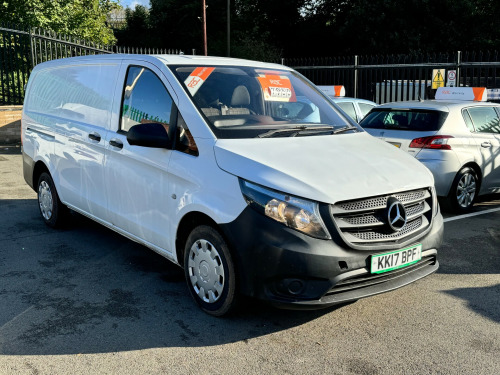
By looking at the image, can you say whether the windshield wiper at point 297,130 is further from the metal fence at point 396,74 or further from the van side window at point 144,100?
the metal fence at point 396,74

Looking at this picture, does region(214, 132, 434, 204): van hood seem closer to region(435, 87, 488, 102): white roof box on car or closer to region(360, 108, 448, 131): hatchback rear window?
region(360, 108, 448, 131): hatchback rear window

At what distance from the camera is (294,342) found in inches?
143

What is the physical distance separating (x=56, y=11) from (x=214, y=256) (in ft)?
75.2

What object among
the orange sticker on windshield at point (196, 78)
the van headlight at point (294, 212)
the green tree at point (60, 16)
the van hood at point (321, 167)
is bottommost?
the van headlight at point (294, 212)

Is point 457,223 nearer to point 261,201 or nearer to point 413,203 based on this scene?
point 413,203

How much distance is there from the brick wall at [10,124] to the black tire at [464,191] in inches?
431

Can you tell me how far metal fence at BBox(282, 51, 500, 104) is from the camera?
572 inches

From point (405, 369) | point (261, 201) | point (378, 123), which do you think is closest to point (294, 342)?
point (405, 369)

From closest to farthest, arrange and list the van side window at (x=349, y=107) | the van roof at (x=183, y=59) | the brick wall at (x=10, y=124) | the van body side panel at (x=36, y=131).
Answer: the van roof at (x=183, y=59) < the van body side panel at (x=36, y=131) < the van side window at (x=349, y=107) < the brick wall at (x=10, y=124)

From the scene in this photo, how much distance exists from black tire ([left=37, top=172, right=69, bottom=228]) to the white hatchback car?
4.23 meters

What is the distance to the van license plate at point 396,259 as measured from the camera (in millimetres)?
3617

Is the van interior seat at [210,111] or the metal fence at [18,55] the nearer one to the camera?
the van interior seat at [210,111]

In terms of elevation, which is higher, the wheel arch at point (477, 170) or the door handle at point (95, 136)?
the door handle at point (95, 136)

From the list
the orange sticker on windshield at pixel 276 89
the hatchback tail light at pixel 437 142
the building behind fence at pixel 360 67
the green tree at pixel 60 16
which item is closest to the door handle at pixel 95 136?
the orange sticker on windshield at pixel 276 89
